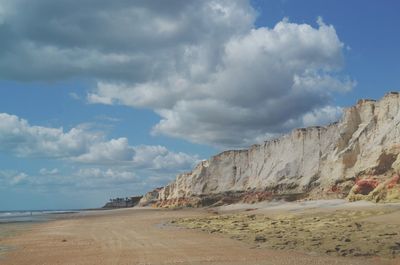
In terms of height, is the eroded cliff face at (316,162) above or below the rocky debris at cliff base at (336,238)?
above

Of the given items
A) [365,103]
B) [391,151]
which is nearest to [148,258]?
[391,151]

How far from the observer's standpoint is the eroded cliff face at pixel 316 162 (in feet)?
112

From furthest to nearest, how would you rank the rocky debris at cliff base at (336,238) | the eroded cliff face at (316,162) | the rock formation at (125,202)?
1. the rock formation at (125,202)
2. the eroded cliff face at (316,162)
3. the rocky debris at cliff base at (336,238)

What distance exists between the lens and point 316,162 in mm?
48781

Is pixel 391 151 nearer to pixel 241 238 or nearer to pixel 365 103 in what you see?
pixel 365 103

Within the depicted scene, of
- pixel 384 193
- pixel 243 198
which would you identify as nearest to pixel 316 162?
pixel 243 198

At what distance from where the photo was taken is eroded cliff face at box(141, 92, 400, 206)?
112 feet

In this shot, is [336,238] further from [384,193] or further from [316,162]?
[316,162]

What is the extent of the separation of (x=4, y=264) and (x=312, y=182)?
3715cm

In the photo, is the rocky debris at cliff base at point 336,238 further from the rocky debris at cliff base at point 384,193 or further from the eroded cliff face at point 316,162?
the eroded cliff face at point 316,162

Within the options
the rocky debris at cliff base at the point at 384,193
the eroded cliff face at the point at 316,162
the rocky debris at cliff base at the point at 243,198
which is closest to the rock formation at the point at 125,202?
the eroded cliff face at the point at 316,162

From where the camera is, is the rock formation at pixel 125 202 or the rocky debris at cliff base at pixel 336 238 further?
the rock formation at pixel 125 202

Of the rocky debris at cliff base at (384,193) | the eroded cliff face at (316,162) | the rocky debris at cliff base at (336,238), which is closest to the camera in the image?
the rocky debris at cliff base at (336,238)

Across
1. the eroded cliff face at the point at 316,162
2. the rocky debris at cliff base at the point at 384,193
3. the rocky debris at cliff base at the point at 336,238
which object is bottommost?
the rocky debris at cliff base at the point at 336,238
